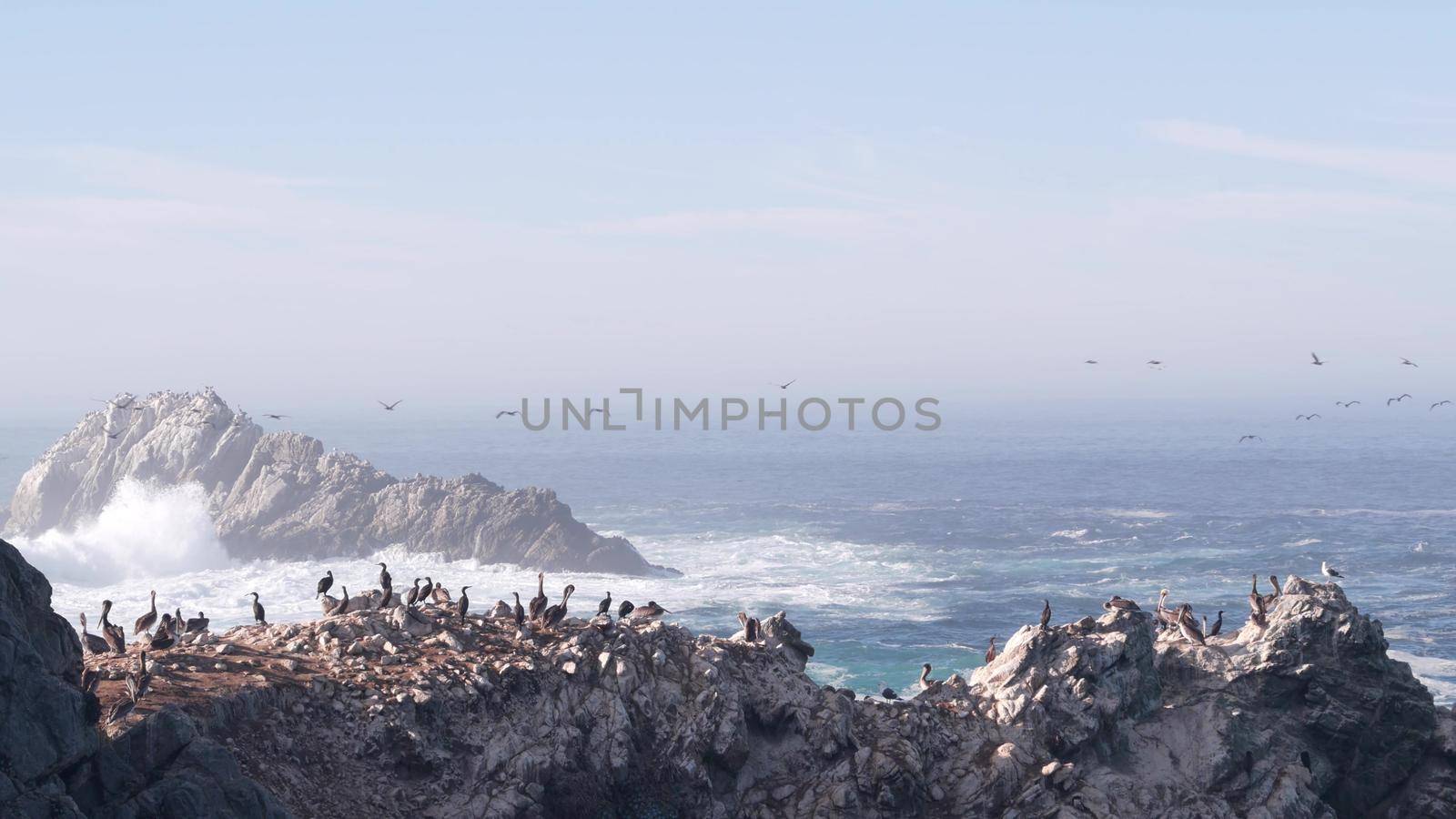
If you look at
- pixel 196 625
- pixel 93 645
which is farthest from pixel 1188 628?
pixel 93 645

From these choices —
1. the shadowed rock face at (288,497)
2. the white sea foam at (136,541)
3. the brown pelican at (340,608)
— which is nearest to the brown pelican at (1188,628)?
the brown pelican at (340,608)

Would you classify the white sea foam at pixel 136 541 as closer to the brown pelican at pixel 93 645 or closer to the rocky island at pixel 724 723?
the brown pelican at pixel 93 645

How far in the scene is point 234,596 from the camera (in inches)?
3546

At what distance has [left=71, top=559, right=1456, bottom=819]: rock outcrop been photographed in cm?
3247

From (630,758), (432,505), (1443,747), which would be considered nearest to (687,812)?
(630,758)

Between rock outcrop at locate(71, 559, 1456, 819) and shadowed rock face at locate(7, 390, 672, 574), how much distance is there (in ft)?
214

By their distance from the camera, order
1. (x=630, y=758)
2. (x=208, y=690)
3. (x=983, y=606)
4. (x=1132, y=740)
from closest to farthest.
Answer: (x=208, y=690) < (x=630, y=758) < (x=1132, y=740) < (x=983, y=606)

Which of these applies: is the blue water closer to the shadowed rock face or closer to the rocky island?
the shadowed rock face

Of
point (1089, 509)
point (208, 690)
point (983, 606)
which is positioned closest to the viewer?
point (208, 690)

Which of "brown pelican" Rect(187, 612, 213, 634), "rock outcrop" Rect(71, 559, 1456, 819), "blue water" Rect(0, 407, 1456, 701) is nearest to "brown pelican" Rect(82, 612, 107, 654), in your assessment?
"brown pelican" Rect(187, 612, 213, 634)

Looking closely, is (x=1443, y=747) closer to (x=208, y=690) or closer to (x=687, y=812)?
(x=687, y=812)

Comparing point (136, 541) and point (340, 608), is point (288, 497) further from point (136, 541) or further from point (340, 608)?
point (340, 608)

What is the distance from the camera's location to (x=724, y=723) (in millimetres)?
35094

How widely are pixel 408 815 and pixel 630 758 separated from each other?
593 cm
